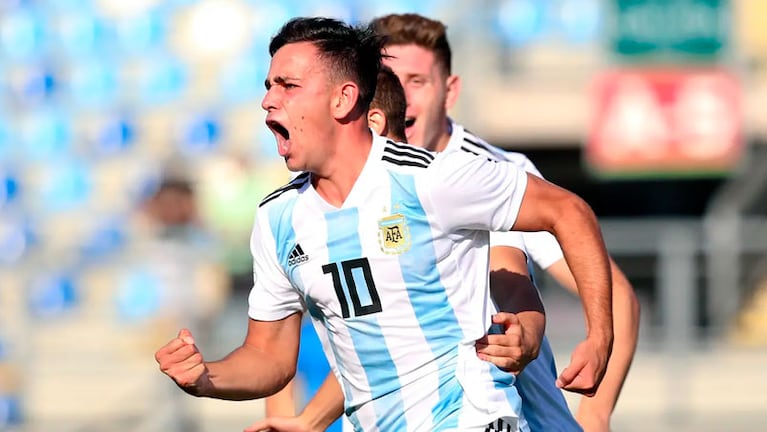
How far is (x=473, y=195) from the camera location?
402 centimetres

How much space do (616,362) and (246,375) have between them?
1466 mm

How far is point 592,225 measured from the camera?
4.01m

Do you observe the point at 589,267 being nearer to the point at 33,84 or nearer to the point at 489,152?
the point at 489,152

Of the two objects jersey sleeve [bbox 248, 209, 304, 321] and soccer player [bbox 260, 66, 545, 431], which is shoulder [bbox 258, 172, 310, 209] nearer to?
jersey sleeve [bbox 248, 209, 304, 321]

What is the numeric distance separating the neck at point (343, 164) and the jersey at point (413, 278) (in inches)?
1.1

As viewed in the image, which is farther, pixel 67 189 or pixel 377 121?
pixel 67 189

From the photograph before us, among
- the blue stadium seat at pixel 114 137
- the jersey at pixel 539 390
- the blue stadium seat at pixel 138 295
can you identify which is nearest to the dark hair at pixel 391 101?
the jersey at pixel 539 390

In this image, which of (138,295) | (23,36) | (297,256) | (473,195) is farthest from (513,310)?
(23,36)

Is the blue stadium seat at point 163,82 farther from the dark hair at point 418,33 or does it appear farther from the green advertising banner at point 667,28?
the dark hair at point 418,33

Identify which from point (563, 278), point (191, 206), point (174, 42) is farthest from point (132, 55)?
point (563, 278)

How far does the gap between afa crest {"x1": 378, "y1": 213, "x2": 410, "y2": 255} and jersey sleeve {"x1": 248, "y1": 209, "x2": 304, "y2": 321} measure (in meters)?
0.41

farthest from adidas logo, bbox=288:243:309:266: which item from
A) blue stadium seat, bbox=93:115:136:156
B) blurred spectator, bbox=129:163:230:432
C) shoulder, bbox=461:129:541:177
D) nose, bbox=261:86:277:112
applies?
blue stadium seat, bbox=93:115:136:156

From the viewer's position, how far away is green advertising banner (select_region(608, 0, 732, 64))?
13.8m

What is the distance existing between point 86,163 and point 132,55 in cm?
143
